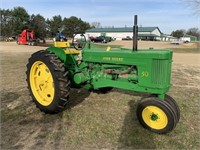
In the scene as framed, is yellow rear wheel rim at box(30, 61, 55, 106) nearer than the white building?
Yes

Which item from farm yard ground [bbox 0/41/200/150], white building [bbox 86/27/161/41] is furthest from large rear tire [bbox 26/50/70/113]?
white building [bbox 86/27/161/41]

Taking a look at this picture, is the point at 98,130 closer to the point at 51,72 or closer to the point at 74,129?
the point at 74,129

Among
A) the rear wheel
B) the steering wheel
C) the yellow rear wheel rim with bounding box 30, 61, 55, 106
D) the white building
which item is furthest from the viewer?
the white building

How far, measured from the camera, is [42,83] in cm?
525

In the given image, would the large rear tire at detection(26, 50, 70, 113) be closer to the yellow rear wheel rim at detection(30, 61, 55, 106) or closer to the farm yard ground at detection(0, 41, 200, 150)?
the yellow rear wheel rim at detection(30, 61, 55, 106)

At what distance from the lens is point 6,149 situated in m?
3.59

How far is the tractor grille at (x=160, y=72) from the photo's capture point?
4133 mm

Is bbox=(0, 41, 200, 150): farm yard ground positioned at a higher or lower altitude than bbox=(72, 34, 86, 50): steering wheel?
lower

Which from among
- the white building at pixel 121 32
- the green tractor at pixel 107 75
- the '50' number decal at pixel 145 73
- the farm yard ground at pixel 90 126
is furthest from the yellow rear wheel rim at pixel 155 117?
the white building at pixel 121 32

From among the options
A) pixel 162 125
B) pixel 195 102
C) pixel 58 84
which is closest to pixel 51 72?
pixel 58 84

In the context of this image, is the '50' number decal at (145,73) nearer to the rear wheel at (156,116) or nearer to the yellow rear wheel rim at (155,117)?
the rear wheel at (156,116)

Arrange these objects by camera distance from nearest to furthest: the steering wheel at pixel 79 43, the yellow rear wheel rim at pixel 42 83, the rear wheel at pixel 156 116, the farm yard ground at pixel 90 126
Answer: the farm yard ground at pixel 90 126
the rear wheel at pixel 156 116
the yellow rear wheel rim at pixel 42 83
the steering wheel at pixel 79 43

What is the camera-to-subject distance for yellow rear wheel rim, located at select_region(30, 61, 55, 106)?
16.7 feet

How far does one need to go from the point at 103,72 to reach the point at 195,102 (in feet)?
→ 8.76
